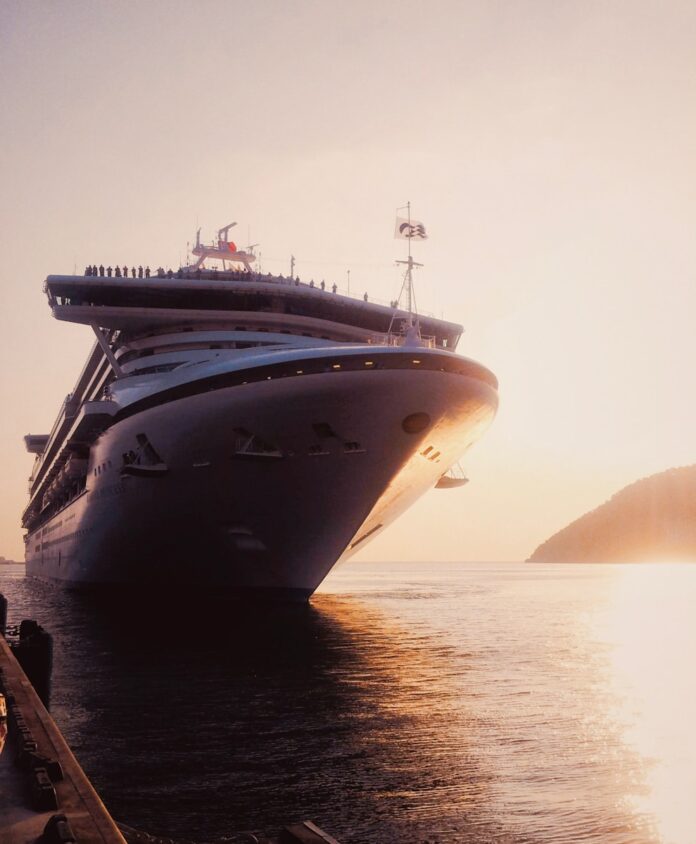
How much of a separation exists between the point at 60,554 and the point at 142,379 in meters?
28.9

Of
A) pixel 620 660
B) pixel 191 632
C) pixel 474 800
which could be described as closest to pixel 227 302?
pixel 191 632

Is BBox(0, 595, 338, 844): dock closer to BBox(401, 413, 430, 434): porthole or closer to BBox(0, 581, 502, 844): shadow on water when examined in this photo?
BBox(0, 581, 502, 844): shadow on water

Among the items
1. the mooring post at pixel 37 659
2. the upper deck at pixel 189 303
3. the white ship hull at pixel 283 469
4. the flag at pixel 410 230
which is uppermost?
the flag at pixel 410 230

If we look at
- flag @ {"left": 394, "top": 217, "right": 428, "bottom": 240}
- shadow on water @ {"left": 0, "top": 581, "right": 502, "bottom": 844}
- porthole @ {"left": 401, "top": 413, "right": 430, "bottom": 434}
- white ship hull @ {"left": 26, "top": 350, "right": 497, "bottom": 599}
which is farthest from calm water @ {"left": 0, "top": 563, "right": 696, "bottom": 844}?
flag @ {"left": 394, "top": 217, "right": 428, "bottom": 240}

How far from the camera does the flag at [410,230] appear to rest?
105ft

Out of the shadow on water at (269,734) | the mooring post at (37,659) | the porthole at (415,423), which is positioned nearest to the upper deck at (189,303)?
the porthole at (415,423)

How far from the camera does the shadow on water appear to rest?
10.3 metres

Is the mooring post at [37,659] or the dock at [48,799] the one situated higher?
the dock at [48,799]

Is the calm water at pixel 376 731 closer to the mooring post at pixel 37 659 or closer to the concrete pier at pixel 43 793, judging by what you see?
the mooring post at pixel 37 659

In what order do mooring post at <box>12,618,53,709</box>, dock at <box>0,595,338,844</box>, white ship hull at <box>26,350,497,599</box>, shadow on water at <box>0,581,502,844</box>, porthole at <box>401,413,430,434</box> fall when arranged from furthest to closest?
porthole at <box>401,413,430,434</box>, white ship hull at <box>26,350,497,599</box>, mooring post at <box>12,618,53,709</box>, shadow on water at <box>0,581,502,844</box>, dock at <box>0,595,338,844</box>

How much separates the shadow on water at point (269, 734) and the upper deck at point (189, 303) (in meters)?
11.7

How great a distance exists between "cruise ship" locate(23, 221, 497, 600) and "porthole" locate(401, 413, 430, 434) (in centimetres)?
5

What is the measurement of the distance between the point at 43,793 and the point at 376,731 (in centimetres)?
973

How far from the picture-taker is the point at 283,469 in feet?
89.7
